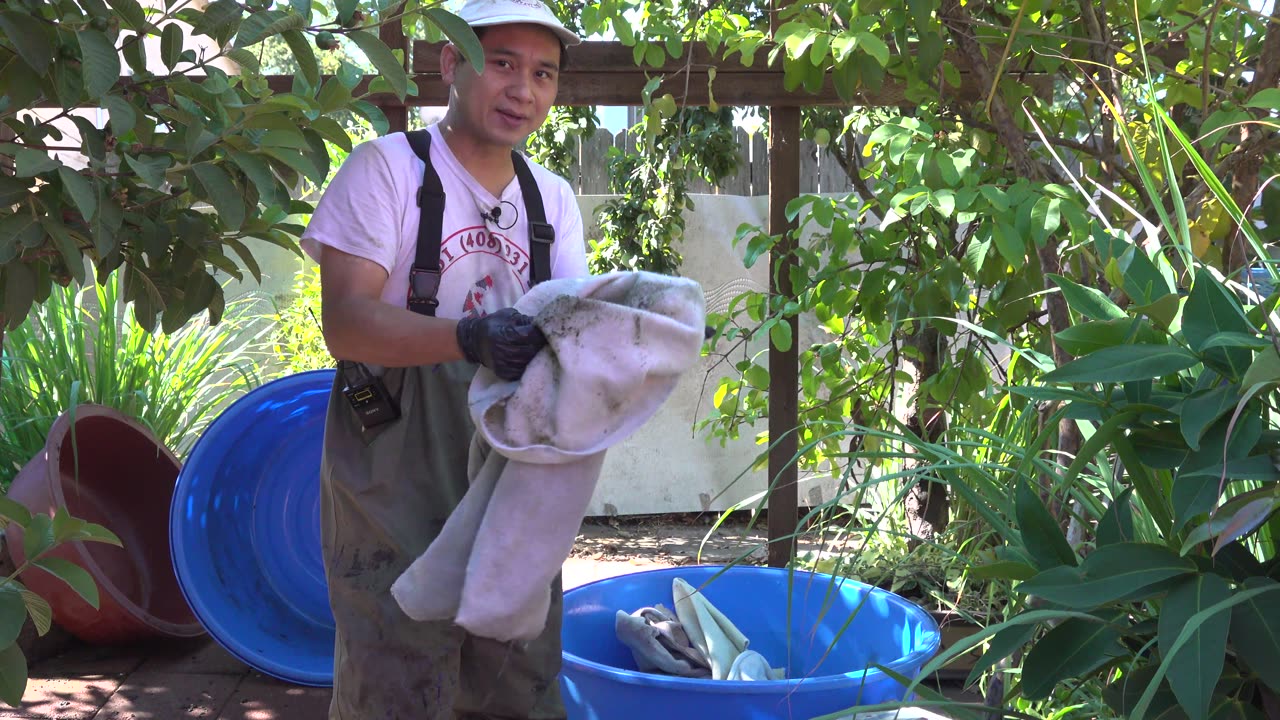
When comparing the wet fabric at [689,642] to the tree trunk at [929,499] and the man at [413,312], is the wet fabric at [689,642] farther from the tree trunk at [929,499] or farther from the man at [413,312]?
the tree trunk at [929,499]

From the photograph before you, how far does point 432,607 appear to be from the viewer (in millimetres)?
1683

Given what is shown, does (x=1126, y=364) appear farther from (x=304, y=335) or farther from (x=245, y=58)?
(x=304, y=335)

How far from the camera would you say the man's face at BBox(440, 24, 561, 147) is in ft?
6.34

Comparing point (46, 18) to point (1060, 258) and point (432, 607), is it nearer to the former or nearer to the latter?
point (432, 607)

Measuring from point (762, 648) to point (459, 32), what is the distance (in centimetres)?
178

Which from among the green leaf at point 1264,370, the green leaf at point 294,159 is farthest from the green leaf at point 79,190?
the green leaf at point 1264,370

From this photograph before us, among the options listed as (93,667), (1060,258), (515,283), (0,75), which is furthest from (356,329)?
(93,667)

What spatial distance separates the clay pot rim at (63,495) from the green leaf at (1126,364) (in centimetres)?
267

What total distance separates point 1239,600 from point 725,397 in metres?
2.33

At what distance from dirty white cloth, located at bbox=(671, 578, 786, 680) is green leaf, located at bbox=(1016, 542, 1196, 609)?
126 centimetres

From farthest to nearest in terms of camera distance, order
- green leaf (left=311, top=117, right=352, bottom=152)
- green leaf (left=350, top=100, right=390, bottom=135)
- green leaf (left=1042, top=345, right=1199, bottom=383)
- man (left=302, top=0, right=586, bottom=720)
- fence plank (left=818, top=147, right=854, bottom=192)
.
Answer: fence plank (left=818, top=147, right=854, bottom=192)
green leaf (left=350, top=100, right=390, bottom=135)
man (left=302, top=0, right=586, bottom=720)
green leaf (left=311, top=117, right=352, bottom=152)
green leaf (left=1042, top=345, right=1199, bottom=383)

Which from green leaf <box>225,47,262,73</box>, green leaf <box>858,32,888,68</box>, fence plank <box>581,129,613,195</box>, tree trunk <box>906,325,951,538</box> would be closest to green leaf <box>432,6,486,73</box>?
green leaf <box>225,47,262,73</box>

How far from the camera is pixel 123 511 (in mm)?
3805

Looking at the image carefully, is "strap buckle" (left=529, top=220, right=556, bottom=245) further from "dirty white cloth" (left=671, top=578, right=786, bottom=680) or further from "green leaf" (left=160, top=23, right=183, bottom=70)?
"dirty white cloth" (left=671, top=578, right=786, bottom=680)
